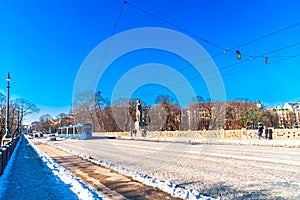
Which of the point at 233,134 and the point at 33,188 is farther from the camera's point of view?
the point at 233,134

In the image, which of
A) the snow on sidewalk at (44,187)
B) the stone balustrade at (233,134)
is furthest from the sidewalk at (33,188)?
the stone balustrade at (233,134)

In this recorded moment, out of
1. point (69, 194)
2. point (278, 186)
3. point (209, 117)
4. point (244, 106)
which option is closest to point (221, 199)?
point (278, 186)

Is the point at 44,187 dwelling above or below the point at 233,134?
below

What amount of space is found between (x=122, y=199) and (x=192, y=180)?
2656 mm

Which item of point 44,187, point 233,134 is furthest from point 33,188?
point 233,134

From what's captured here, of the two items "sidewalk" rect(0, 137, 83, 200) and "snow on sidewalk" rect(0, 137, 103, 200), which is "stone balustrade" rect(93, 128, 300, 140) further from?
"sidewalk" rect(0, 137, 83, 200)

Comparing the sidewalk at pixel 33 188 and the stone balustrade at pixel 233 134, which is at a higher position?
the stone balustrade at pixel 233 134

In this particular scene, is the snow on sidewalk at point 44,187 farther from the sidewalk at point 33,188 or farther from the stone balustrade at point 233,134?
the stone balustrade at point 233,134

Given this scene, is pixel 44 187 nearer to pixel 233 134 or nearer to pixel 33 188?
pixel 33 188

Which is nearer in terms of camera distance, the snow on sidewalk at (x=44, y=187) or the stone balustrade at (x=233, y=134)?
the snow on sidewalk at (x=44, y=187)

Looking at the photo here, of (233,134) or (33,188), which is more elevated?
(233,134)

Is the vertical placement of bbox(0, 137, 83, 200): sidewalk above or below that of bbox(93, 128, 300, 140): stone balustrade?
below

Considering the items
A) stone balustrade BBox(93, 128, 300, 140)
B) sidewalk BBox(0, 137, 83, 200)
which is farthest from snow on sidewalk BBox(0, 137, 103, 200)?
stone balustrade BBox(93, 128, 300, 140)

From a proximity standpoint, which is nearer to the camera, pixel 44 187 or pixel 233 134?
pixel 44 187
